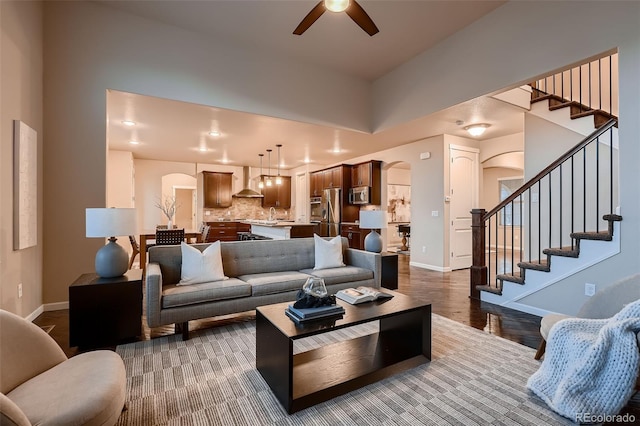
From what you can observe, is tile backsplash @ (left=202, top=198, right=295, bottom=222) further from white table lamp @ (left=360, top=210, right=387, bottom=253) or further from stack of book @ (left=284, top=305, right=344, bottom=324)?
stack of book @ (left=284, top=305, right=344, bottom=324)

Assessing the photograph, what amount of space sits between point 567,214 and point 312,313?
441 cm

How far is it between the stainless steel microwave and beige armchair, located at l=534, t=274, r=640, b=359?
537cm

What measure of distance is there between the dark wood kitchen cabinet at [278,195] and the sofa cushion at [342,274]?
21.7ft

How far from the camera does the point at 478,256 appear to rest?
4043 mm

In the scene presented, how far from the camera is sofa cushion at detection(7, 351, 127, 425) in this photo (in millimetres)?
1129

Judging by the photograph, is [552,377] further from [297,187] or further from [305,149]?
[297,187]

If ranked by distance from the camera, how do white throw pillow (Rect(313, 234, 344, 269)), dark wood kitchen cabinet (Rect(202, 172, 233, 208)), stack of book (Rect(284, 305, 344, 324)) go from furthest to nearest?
dark wood kitchen cabinet (Rect(202, 172, 233, 208)) → white throw pillow (Rect(313, 234, 344, 269)) → stack of book (Rect(284, 305, 344, 324))

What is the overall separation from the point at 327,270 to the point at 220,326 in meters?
1.34

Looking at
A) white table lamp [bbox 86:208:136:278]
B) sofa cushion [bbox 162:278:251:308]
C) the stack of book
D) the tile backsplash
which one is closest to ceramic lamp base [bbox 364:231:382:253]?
sofa cushion [bbox 162:278:251:308]

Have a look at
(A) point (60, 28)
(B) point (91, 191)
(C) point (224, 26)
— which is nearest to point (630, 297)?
(C) point (224, 26)

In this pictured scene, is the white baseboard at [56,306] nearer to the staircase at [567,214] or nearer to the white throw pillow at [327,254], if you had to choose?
the white throw pillow at [327,254]

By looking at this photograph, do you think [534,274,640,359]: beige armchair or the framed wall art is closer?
[534,274,640,359]: beige armchair

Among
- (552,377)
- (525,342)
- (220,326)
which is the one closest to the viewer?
(552,377)

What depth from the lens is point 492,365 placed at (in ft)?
7.33
